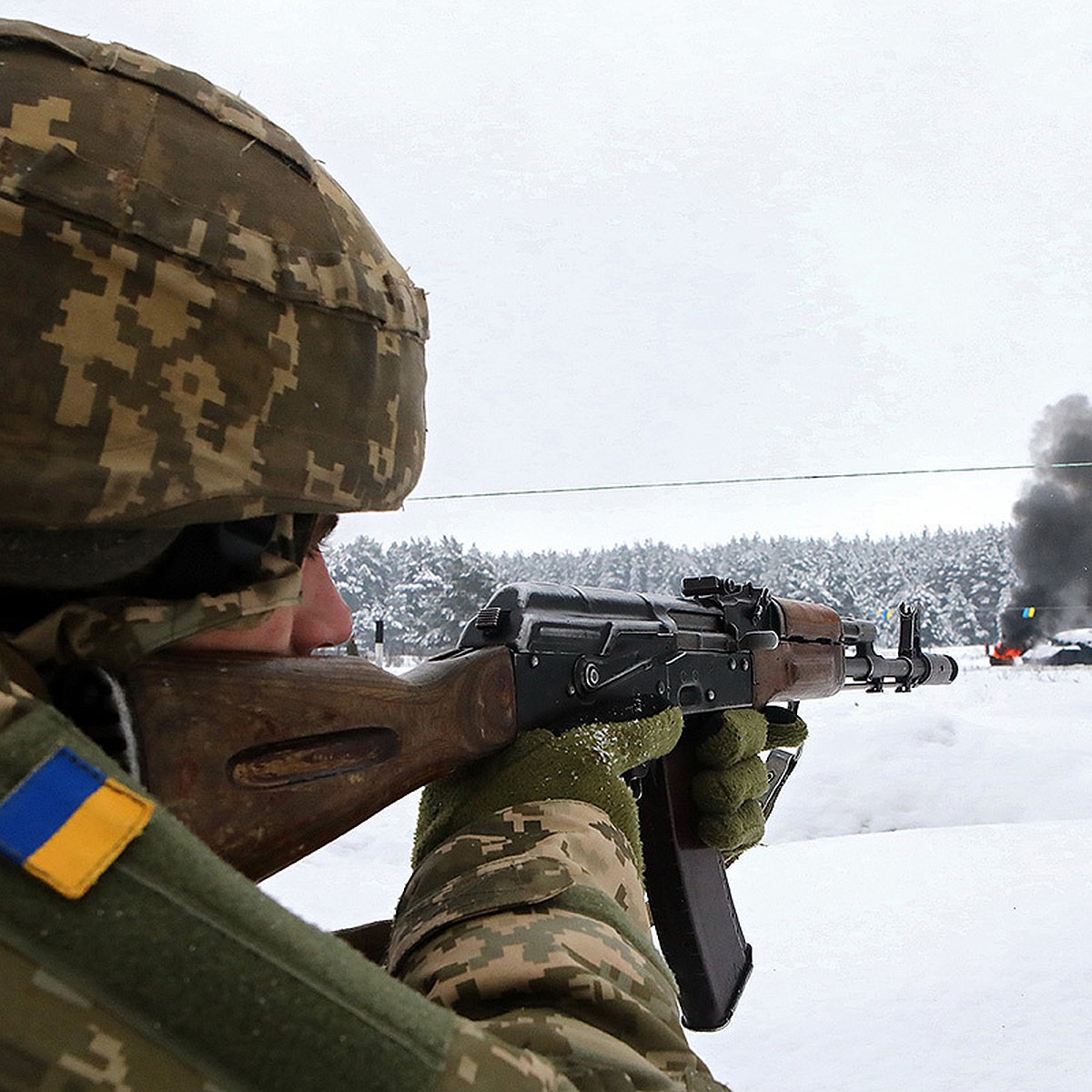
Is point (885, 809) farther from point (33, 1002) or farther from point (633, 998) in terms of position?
point (33, 1002)

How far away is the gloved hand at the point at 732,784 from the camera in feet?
8.46

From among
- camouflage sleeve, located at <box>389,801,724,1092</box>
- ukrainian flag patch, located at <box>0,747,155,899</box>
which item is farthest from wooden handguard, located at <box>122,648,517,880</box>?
ukrainian flag patch, located at <box>0,747,155,899</box>

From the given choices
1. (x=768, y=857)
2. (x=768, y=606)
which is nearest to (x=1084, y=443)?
(x=768, y=857)

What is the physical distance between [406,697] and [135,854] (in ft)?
3.31

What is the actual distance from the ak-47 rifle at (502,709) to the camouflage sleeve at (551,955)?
0.70 ft

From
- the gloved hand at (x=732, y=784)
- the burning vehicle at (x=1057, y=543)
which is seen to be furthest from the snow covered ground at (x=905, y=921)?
the burning vehicle at (x=1057, y=543)

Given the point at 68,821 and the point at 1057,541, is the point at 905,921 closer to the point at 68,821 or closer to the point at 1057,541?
the point at 68,821

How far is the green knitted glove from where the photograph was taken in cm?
169

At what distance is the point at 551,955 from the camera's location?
1.08m

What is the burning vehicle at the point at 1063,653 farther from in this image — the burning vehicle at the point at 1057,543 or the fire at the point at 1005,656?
the burning vehicle at the point at 1057,543

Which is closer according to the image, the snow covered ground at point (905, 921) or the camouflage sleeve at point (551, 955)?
the camouflage sleeve at point (551, 955)

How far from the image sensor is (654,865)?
2564mm

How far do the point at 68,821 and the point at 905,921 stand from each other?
15.1 feet

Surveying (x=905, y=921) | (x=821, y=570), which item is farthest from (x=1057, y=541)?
(x=905, y=921)
